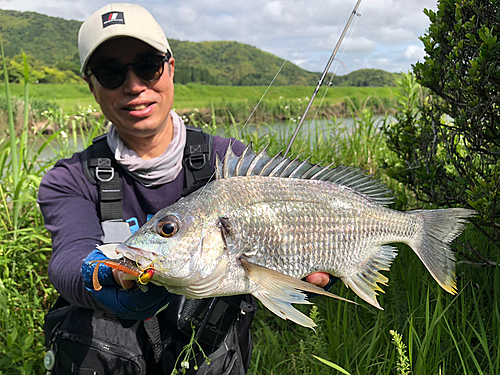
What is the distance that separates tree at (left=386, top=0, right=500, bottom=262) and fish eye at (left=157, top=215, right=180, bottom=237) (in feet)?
5.32

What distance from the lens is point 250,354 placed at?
2541 millimetres

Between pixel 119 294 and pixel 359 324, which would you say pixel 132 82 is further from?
pixel 359 324

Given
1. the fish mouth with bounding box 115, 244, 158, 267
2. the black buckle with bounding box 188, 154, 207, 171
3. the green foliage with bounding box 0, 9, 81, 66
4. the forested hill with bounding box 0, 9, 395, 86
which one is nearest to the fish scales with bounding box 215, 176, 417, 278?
the fish mouth with bounding box 115, 244, 158, 267

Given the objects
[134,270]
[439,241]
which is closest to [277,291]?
[134,270]

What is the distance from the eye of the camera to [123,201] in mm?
2549

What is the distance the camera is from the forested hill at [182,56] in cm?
6706

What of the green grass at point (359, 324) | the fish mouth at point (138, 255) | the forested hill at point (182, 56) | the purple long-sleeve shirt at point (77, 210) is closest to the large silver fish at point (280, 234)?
the fish mouth at point (138, 255)

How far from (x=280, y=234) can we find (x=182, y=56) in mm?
116995

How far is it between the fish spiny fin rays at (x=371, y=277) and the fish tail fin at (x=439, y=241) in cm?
16

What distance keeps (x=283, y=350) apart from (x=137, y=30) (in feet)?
8.08

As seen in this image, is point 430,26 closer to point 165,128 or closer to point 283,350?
point 165,128

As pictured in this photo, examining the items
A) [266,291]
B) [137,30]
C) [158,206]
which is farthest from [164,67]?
[266,291]

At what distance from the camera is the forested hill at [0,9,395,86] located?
6706cm

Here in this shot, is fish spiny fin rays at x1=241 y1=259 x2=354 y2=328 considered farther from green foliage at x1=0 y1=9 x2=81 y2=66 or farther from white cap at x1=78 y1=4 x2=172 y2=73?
green foliage at x1=0 y1=9 x2=81 y2=66
